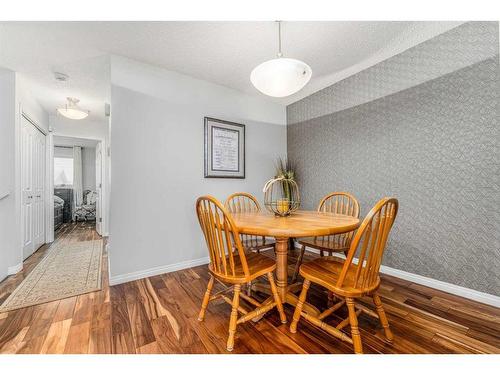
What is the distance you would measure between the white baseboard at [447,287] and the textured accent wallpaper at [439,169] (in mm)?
40

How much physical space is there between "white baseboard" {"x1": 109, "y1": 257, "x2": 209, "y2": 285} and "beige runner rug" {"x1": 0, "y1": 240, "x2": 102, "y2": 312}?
16cm

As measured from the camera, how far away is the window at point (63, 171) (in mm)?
6461

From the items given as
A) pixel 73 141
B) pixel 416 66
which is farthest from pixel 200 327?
pixel 73 141

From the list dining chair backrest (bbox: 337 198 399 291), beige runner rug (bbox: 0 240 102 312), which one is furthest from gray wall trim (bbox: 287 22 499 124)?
beige runner rug (bbox: 0 240 102 312)

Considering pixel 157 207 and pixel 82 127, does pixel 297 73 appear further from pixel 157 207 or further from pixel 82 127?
pixel 82 127

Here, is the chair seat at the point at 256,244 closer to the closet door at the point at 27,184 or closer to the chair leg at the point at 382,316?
the chair leg at the point at 382,316

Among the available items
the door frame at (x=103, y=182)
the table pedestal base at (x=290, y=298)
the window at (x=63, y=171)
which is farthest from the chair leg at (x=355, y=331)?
the window at (x=63, y=171)

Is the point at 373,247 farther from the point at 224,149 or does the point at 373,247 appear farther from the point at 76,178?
the point at 76,178

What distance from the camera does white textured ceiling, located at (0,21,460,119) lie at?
1.76 metres

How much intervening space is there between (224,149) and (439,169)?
7.42ft

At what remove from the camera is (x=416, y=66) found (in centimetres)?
205

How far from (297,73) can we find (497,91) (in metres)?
1.57
